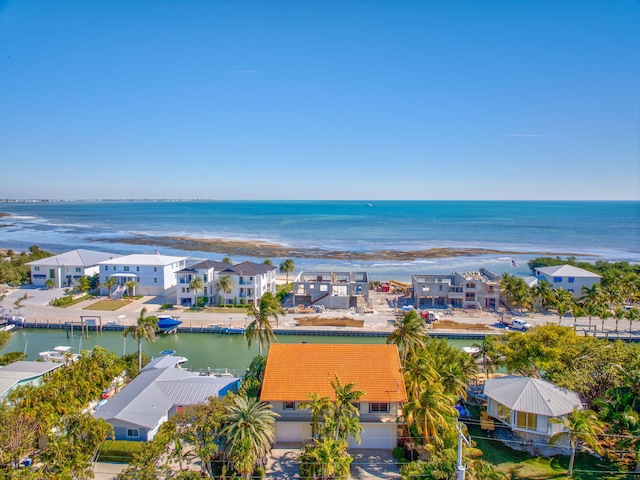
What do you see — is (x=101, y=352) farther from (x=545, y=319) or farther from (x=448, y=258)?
(x=448, y=258)

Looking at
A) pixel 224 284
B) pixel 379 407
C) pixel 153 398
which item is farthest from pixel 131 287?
pixel 379 407

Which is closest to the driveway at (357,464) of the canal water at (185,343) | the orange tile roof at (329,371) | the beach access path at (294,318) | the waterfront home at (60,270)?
the orange tile roof at (329,371)

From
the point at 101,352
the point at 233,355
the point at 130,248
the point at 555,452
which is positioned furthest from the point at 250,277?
the point at 130,248

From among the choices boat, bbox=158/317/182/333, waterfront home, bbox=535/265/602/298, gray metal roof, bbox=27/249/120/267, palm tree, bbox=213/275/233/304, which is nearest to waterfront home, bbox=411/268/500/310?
waterfront home, bbox=535/265/602/298

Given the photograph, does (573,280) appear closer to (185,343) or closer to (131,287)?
(185,343)

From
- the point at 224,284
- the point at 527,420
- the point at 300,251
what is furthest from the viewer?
the point at 300,251
